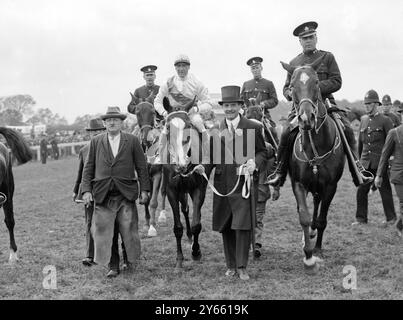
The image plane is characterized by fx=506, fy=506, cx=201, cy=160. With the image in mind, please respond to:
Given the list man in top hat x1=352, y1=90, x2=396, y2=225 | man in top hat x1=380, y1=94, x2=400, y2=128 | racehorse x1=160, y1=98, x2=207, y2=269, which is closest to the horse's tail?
racehorse x1=160, y1=98, x2=207, y2=269

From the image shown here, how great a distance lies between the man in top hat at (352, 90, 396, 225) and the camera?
10352mm

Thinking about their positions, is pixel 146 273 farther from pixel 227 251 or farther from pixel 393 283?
pixel 393 283

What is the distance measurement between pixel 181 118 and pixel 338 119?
242cm

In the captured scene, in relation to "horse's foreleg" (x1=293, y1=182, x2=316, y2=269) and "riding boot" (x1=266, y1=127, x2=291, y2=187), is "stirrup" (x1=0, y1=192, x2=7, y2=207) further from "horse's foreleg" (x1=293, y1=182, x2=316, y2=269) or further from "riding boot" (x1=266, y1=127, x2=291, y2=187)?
"horse's foreleg" (x1=293, y1=182, x2=316, y2=269)

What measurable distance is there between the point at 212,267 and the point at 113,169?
204 cm

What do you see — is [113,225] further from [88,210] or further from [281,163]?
[281,163]

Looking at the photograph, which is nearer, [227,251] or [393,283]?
[393,283]

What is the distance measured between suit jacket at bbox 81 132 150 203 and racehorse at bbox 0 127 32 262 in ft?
4.82

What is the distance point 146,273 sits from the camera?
7176mm

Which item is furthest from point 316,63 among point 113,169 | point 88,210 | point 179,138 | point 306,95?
point 88,210

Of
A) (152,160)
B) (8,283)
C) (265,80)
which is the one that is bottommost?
(8,283)

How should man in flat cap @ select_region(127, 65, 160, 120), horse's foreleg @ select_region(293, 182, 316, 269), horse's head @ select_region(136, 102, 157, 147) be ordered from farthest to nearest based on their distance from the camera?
1. man in flat cap @ select_region(127, 65, 160, 120)
2. horse's head @ select_region(136, 102, 157, 147)
3. horse's foreleg @ select_region(293, 182, 316, 269)

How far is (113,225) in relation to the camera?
711cm
